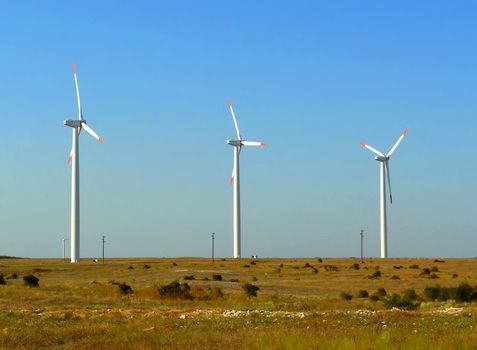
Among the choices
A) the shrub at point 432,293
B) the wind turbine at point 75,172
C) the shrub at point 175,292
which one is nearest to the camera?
the shrub at point 432,293

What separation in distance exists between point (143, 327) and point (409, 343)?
12.1 metres

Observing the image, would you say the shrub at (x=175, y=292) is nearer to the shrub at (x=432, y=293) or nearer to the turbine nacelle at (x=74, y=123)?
the shrub at (x=432, y=293)

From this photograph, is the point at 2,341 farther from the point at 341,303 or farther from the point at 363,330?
the point at 341,303

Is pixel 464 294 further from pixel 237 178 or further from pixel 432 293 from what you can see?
pixel 237 178

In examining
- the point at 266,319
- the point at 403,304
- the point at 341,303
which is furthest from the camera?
the point at 341,303

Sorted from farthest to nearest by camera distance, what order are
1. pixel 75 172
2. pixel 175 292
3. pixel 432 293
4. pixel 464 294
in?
1. pixel 75 172
2. pixel 175 292
3. pixel 432 293
4. pixel 464 294

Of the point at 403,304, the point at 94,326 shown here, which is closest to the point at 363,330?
the point at 94,326

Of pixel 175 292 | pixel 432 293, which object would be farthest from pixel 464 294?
pixel 175 292

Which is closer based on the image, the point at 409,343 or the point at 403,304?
the point at 409,343

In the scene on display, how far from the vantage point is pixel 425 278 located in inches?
3329

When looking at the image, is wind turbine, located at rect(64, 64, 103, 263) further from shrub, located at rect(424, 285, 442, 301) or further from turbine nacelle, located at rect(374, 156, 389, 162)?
shrub, located at rect(424, 285, 442, 301)

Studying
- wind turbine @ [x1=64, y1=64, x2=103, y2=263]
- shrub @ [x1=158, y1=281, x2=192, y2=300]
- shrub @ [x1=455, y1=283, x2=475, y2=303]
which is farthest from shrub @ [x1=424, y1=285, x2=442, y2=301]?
wind turbine @ [x1=64, y1=64, x2=103, y2=263]

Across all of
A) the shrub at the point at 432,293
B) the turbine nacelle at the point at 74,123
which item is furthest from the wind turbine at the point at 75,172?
the shrub at the point at 432,293

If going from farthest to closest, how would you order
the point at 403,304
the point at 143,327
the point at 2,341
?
the point at 403,304, the point at 143,327, the point at 2,341
